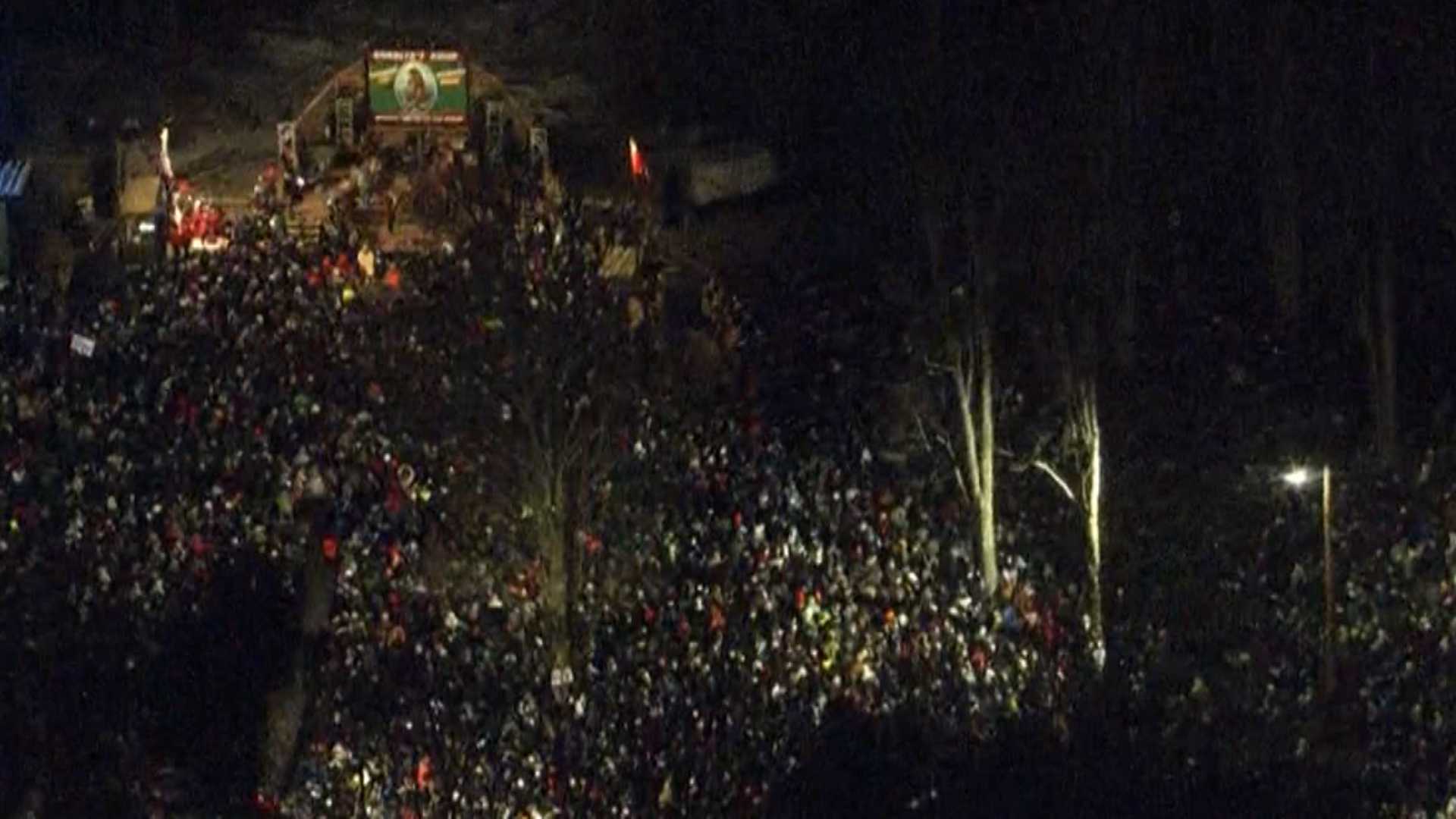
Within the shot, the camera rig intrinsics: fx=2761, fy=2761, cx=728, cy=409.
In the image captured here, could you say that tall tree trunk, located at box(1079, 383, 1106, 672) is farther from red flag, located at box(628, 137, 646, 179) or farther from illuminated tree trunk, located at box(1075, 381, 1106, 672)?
red flag, located at box(628, 137, 646, 179)

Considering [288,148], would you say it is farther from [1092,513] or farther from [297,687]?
[297,687]

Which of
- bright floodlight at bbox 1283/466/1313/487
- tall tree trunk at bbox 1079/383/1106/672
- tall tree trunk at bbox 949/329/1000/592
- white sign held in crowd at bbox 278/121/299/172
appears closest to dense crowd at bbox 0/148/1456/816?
tall tree trunk at bbox 1079/383/1106/672

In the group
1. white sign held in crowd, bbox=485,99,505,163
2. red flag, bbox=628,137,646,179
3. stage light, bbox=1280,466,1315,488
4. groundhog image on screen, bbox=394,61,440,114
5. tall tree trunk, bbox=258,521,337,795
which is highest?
groundhog image on screen, bbox=394,61,440,114

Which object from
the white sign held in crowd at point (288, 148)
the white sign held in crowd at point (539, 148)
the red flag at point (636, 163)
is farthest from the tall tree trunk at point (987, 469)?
the white sign held in crowd at point (288, 148)

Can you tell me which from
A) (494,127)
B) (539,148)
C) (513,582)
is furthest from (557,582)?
(494,127)

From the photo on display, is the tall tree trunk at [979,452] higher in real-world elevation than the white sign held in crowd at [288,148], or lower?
lower

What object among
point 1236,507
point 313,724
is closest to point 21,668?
point 313,724

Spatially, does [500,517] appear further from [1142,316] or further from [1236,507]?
[1142,316]

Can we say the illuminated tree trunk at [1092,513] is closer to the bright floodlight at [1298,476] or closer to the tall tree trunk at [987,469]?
the tall tree trunk at [987,469]
